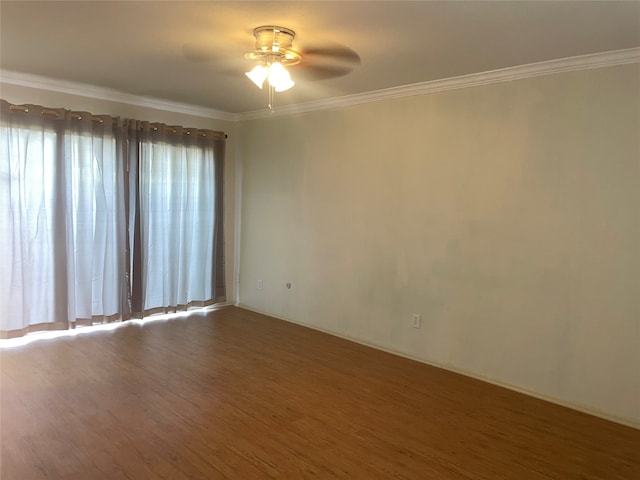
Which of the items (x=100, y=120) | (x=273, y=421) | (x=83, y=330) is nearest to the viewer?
(x=273, y=421)

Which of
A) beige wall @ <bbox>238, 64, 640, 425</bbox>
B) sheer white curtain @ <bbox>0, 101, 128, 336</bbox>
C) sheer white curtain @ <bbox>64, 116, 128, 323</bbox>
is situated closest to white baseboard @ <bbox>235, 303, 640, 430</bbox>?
beige wall @ <bbox>238, 64, 640, 425</bbox>

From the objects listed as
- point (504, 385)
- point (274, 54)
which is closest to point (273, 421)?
point (504, 385)

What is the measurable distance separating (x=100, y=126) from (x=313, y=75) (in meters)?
2.32

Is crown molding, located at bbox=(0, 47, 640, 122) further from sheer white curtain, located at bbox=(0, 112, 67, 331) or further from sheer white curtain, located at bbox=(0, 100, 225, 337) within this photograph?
sheer white curtain, located at bbox=(0, 112, 67, 331)

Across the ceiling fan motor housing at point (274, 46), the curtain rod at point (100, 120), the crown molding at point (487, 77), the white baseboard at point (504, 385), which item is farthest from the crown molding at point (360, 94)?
the white baseboard at point (504, 385)

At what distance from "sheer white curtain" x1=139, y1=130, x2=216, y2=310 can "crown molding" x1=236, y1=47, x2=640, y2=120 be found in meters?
1.31

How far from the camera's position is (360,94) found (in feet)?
14.1

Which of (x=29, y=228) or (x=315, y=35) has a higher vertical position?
(x=315, y=35)

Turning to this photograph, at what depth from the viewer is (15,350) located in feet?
13.1

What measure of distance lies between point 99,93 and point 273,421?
12.0ft

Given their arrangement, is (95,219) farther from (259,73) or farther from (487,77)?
(487,77)

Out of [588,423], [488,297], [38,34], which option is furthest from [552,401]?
[38,34]

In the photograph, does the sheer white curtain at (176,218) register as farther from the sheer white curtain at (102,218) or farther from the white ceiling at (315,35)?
the white ceiling at (315,35)

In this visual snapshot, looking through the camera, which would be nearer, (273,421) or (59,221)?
(273,421)
